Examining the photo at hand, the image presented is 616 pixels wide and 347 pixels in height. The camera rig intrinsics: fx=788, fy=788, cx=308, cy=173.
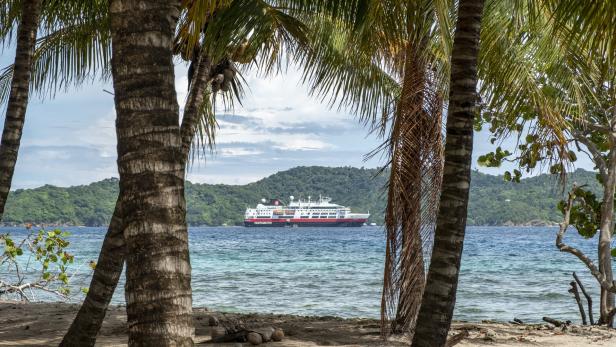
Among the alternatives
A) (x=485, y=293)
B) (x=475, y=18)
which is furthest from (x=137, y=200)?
(x=485, y=293)

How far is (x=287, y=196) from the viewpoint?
103 metres

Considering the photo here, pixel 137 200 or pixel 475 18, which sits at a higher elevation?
pixel 475 18

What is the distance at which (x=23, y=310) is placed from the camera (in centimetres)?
1198

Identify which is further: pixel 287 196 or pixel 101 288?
pixel 287 196

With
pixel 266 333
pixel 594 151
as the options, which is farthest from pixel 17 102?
pixel 594 151

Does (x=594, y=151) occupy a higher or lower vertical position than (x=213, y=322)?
higher

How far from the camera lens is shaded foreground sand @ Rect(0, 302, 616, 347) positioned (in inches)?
348

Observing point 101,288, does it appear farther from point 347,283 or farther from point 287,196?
point 287,196

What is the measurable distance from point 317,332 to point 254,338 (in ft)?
4.64

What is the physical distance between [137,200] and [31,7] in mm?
4979

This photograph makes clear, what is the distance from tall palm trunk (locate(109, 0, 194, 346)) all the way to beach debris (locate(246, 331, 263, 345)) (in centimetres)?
491

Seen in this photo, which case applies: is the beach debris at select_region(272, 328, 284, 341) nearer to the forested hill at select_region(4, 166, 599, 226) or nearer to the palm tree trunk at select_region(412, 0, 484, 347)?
the palm tree trunk at select_region(412, 0, 484, 347)

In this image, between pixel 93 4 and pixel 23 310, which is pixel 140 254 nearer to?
pixel 93 4

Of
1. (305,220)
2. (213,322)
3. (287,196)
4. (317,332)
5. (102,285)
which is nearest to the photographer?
(102,285)
